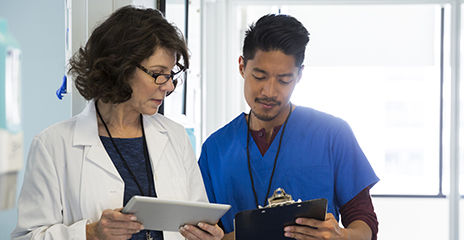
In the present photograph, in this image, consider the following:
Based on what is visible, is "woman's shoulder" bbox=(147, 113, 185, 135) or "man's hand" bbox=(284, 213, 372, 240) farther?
"woman's shoulder" bbox=(147, 113, 185, 135)

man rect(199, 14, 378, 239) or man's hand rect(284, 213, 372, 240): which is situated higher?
man rect(199, 14, 378, 239)

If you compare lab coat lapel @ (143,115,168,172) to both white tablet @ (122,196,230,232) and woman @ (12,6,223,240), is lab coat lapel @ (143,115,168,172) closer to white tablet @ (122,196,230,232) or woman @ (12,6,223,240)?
woman @ (12,6,223,240)

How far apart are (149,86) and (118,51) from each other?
11cm

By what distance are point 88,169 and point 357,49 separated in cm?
283

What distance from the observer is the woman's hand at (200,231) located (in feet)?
3.89

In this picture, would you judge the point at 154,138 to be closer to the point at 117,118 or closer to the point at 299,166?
the point at 117,118

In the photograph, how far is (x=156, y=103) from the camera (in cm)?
126

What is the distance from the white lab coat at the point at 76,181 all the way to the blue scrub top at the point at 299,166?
0.18 metres

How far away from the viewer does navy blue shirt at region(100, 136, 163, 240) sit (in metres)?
1.24

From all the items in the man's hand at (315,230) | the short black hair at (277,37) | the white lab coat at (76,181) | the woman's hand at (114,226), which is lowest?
the man's hand at (315,230)

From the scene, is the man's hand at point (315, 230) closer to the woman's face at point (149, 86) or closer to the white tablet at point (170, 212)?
the white tablet at point (170, 212)

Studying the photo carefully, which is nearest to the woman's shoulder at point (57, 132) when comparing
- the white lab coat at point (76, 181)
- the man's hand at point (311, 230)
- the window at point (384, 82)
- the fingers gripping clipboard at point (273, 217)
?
the white lab coat at point (76, 181)

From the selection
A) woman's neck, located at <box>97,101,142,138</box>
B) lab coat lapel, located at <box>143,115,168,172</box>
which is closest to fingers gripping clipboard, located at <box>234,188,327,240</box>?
lab coat lapel, located at <box>143,115,168,172</box>

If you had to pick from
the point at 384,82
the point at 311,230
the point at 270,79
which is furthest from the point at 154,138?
the point at 384,82
